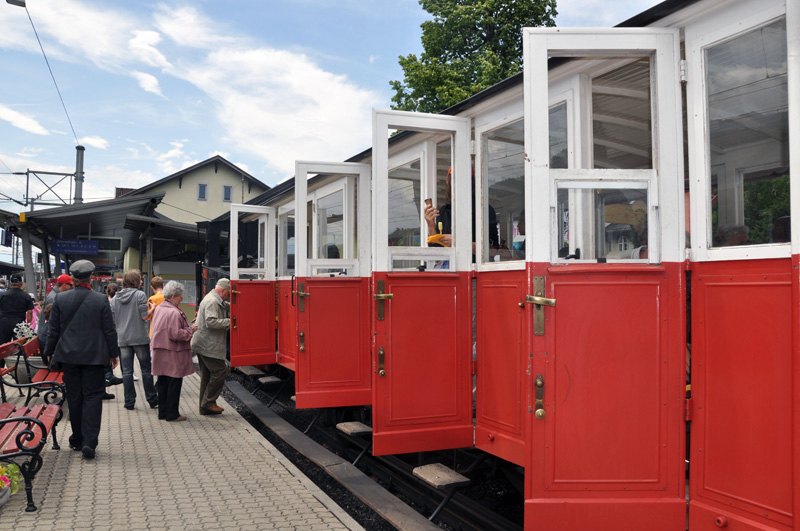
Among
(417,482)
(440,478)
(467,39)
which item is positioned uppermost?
(467,39)

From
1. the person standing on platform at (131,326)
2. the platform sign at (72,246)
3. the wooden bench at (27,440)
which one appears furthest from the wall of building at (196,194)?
the wooden bench at (27,440)

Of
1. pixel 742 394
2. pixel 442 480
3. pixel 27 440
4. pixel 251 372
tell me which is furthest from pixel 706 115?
pixel 251 372

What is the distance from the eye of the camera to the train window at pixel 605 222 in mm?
3197

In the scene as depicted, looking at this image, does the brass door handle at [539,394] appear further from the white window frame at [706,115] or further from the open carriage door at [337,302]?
the open carriage door at [337,302]

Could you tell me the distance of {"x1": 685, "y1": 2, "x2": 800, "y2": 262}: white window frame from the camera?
2.60 m

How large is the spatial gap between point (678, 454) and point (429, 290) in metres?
2.00

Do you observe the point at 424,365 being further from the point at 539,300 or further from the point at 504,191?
the point at 539,300

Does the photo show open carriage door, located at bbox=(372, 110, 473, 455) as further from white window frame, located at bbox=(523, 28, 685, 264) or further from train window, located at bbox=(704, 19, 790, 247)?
train window, located at bbox=(704, 19, 790, 247)

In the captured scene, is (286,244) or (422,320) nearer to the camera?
(422,320)

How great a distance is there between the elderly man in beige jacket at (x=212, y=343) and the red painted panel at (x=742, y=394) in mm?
5482

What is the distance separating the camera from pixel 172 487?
4883 millimetres

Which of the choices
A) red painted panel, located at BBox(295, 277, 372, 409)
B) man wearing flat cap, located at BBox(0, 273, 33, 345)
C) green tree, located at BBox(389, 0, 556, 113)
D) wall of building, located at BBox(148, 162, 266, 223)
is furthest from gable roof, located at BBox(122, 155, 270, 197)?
red painted panel, located at BBox(295, 277, 372, 409)

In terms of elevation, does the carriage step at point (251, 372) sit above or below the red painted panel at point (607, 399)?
below

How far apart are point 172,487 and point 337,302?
2.23 metres
